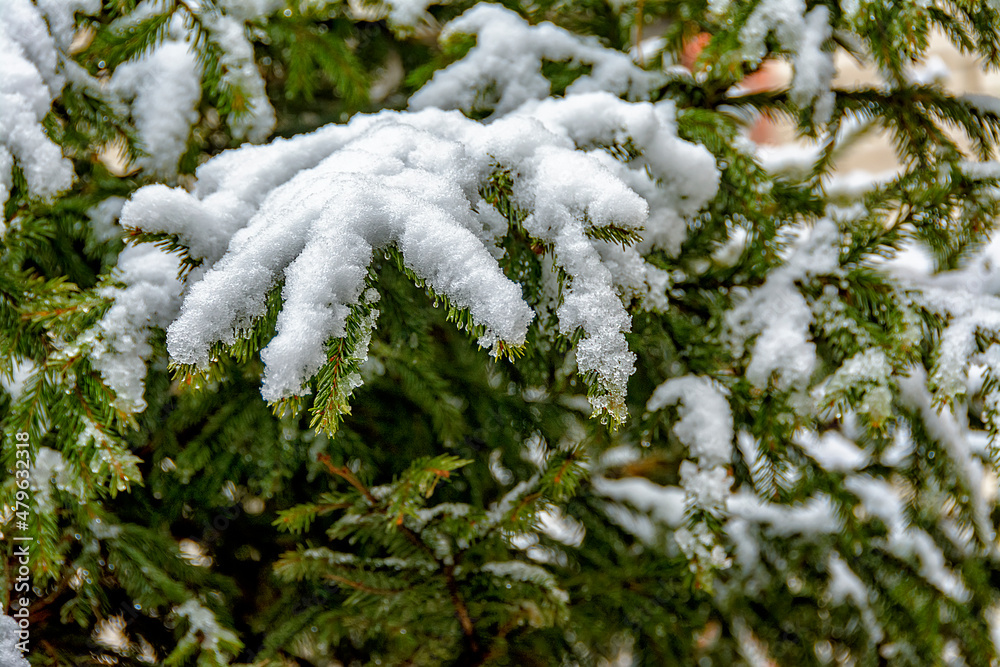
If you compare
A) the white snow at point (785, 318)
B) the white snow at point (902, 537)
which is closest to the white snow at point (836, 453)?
the white snow at point (902, 537)

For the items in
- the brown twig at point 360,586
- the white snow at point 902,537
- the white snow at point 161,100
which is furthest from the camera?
the white snow at point 902,537

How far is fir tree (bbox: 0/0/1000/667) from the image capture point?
638 mm

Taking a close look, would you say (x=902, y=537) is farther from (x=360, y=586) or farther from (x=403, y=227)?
(x=403, y=227)

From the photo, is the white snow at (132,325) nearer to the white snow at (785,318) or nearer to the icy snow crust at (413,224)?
the icy snow crust at (413,224)

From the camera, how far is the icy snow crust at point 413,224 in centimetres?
58

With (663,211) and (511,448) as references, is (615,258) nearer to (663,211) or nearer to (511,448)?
(663,211)

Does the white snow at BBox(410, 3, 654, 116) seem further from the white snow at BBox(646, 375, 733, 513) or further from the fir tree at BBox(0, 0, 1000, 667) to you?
the white snow at BBox(646, 375, 733, 513)

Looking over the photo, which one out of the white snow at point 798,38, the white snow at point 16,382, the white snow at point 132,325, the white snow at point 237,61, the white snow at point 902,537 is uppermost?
the white snow at point 798,38

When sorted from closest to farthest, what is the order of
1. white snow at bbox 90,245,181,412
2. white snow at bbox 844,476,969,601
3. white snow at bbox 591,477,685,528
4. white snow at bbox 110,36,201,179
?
white snow at bbox 90,245,181,412, white snow at bbox 110,36,201,179, white snow at bbox 844,476,969,601, white snow at bbox 591,477,685,528

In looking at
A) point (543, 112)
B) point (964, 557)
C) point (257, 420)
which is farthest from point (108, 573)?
point (964, 557)

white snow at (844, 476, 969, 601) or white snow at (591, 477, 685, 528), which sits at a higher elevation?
white snow at (844, 476, 969, 601)

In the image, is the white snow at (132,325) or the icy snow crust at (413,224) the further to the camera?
the white snow at (132,325)

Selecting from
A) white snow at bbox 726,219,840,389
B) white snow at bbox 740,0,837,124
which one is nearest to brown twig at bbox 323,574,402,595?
white snow at bbox 726,219,840,389

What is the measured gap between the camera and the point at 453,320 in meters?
0.62
